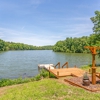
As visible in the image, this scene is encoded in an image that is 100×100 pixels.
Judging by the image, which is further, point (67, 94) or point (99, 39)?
point (99, 39)

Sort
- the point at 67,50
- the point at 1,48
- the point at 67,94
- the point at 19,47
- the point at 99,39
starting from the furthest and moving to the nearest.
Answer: the point at 19,47 < the point at 1,48 < the point at 67,50 < the point at 99,39 < the point at 67,94

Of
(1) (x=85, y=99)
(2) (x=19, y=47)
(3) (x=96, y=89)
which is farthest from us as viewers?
(2) (x=19, y=47)

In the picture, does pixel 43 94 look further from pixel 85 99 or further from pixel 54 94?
pixel 85 99

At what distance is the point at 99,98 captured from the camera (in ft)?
18.5

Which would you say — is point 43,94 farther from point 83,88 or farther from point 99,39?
point 99,39

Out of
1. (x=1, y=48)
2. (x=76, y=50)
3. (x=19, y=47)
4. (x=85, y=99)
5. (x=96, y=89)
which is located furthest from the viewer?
(x=19, y=47)

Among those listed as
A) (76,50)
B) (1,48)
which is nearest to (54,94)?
(76,50)

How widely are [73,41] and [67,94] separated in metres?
72.8

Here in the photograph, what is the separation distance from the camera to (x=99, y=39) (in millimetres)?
19891

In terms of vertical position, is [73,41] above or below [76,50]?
above

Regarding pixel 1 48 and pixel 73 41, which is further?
pixel 1 48

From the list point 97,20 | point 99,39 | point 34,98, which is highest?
point 97,20

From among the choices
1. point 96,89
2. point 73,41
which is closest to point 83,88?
point 96,89

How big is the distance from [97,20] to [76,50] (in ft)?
169
